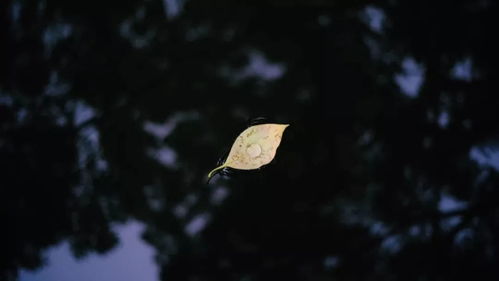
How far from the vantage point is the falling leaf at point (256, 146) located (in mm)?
1381

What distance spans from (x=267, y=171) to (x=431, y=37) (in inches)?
57.3

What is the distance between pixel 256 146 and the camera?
54.7 inches

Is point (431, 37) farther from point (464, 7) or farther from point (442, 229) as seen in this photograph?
point (442, 229)

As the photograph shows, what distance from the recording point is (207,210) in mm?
2760

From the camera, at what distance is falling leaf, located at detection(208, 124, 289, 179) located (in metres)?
1.38

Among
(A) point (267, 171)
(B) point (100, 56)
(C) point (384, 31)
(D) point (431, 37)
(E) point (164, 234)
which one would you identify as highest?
(B) point (100, 56)

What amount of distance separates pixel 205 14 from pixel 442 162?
204cm

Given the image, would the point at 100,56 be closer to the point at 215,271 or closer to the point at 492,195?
the point at 215,271

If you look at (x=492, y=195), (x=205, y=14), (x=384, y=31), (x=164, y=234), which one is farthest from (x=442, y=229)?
(x=205, y=14)

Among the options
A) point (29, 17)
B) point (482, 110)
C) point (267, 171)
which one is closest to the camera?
point (482, 110)

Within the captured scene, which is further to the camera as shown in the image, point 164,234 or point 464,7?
point 164,234

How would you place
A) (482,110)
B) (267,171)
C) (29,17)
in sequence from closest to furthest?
(482,110) < (267,171) < (29,17)

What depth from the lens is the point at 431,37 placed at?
2658 mm

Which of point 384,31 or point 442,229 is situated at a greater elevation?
point 384,31
